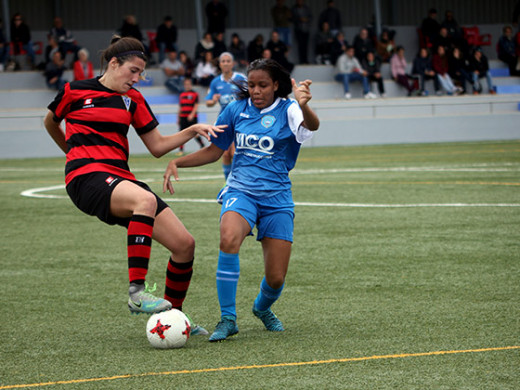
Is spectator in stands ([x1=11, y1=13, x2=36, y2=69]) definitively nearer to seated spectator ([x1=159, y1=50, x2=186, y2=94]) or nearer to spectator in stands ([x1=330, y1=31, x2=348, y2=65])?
seated spectator ([x1=159, y1=50, x2=186, y2=94])

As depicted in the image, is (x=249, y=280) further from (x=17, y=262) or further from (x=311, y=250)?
(x=17, y=262)

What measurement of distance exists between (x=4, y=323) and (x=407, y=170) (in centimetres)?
1241

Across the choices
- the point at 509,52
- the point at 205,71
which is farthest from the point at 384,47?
the point at 205,71

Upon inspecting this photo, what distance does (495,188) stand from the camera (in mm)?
13406

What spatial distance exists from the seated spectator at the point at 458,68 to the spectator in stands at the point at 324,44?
A: 417cm

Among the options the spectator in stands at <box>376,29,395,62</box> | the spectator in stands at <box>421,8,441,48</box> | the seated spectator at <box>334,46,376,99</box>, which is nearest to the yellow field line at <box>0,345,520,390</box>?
the seated spectator at <box>334,46,376,99</box>

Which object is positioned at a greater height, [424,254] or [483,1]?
[483,1]

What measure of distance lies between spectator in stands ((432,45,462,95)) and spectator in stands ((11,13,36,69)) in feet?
43.6

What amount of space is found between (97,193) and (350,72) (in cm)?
2474

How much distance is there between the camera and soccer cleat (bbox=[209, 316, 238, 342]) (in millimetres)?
5086

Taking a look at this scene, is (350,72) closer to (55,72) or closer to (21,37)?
(55,72)

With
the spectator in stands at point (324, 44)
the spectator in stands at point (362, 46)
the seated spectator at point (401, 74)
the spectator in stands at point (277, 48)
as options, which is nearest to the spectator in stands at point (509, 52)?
the seated spectator at point (401, 74)

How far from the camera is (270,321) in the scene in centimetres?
540

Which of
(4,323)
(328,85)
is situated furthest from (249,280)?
(328,85)
